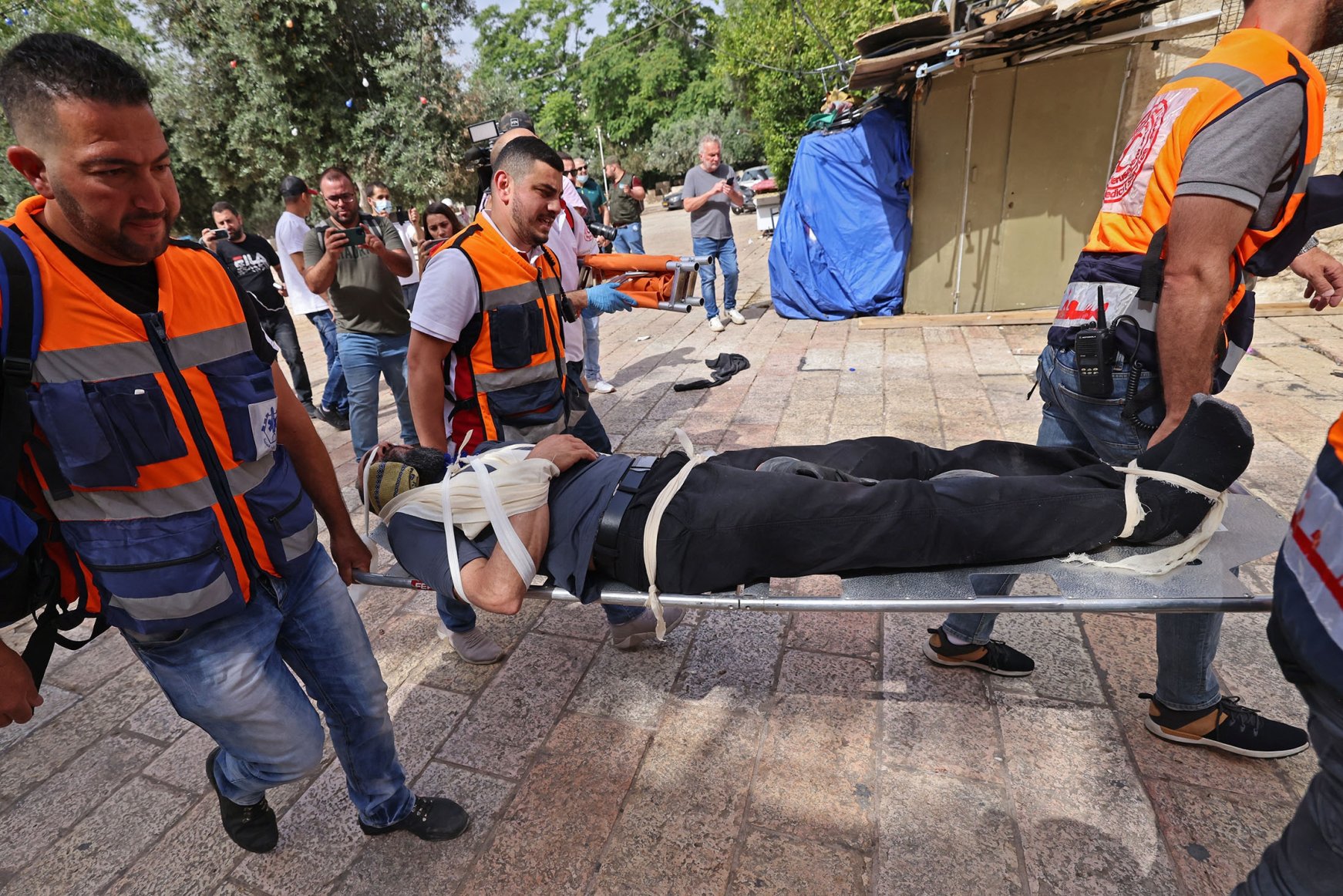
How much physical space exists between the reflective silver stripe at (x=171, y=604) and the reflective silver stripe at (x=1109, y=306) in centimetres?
235

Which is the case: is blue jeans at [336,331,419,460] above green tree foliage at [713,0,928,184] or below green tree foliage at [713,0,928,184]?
below

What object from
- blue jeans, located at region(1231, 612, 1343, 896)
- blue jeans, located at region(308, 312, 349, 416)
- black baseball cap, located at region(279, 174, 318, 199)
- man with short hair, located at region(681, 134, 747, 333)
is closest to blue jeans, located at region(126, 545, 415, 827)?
blue jeans, located at region(1231, 612, 1343, 896)

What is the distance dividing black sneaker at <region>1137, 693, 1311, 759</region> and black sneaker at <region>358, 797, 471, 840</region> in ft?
6.72

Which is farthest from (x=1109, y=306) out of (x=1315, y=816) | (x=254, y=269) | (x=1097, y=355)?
(x=254, y=269)

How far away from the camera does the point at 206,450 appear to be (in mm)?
1455

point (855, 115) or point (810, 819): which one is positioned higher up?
point (855, 115)

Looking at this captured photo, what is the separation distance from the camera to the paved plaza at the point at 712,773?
1.76 m

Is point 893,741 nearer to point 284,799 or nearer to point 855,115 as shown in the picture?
point 284,799

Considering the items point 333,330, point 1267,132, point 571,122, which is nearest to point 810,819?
point 1267,132

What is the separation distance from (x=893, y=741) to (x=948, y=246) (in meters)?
6.71

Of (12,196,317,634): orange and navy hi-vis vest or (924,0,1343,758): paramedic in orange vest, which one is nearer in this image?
(12,196,317,634): orange and navy hi-vis vest

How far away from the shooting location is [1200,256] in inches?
65.7

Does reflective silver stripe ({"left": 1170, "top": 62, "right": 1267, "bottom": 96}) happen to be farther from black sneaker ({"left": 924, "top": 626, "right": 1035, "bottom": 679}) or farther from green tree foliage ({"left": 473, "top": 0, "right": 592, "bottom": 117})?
green tree foliage ({"left": 473, "top": 0, "right": 592, "bottom": 117})

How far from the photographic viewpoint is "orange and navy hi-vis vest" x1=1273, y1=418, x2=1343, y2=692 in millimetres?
943
